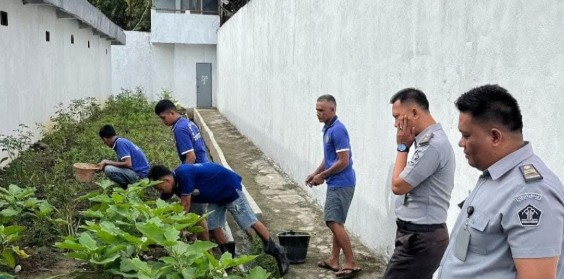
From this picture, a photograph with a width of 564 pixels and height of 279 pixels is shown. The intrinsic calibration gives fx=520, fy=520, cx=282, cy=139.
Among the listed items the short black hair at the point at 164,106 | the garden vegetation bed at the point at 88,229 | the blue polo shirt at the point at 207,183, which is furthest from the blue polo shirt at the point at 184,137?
the blue polo shirt at the point at 207,183

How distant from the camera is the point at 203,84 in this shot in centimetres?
2475

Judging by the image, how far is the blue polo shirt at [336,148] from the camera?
4.88 meters

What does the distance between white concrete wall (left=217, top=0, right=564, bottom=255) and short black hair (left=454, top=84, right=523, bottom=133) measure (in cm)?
126

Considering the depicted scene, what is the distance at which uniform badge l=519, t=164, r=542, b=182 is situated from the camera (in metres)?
1.78

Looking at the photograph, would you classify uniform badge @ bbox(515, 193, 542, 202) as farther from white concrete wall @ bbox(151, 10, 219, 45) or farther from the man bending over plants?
white concrete wall @ bbox(151, 10, 219, 45)

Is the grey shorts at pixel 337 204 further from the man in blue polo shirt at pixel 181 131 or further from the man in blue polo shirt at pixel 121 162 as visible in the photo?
the man in blue polo shirt at pixel 121 162

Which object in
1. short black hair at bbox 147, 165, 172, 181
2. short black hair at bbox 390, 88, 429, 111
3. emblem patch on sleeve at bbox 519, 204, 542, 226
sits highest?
short black hair at bbox 390, 88, 429, 111

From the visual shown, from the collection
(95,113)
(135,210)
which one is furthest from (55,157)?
(95,113)

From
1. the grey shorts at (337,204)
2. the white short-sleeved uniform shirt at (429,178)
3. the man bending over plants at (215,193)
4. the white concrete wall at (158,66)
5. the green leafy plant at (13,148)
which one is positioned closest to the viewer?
the white short-sleeved uniform shirt at (429,178)

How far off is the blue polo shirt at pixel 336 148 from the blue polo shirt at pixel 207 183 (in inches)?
39.0

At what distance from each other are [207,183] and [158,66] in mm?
20311

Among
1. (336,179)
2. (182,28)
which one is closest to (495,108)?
(336,179)

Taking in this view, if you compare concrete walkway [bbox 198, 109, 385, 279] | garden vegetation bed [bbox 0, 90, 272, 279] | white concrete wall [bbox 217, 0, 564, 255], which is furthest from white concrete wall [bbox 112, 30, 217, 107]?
garden vegetation bed [bbox 0, 90, 272, 279]

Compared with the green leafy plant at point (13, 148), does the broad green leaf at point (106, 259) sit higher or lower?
lower
